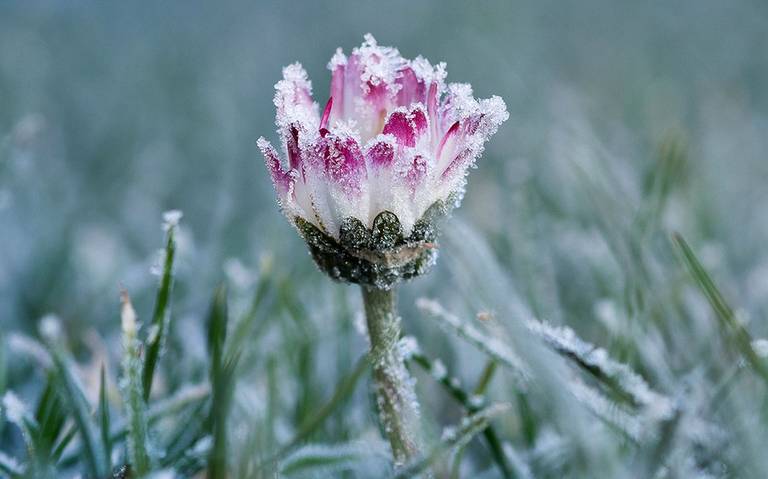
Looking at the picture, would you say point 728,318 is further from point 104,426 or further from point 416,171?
point 104,426

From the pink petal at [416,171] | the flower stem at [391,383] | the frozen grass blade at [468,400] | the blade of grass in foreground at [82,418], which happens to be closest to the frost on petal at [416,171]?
the pink petal at [416,171]

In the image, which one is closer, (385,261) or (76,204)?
(385,261)

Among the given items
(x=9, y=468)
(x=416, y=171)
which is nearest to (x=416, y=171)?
(x=416, y=171)

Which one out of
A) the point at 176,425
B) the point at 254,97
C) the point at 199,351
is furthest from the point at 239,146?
the point at 176,425

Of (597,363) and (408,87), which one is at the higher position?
(408,87)

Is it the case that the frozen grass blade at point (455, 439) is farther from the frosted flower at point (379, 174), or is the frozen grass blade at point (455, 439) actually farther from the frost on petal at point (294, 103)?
the frost on petal at point (294, 103)

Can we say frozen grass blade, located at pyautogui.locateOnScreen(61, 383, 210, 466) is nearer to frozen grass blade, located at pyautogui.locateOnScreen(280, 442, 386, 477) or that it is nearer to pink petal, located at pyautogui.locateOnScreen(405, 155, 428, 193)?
frozen grass blade, located at pyautogui.locateOnScreen(280, 442, 386, 477)

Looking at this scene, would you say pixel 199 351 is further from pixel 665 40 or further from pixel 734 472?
pixel 665 40
